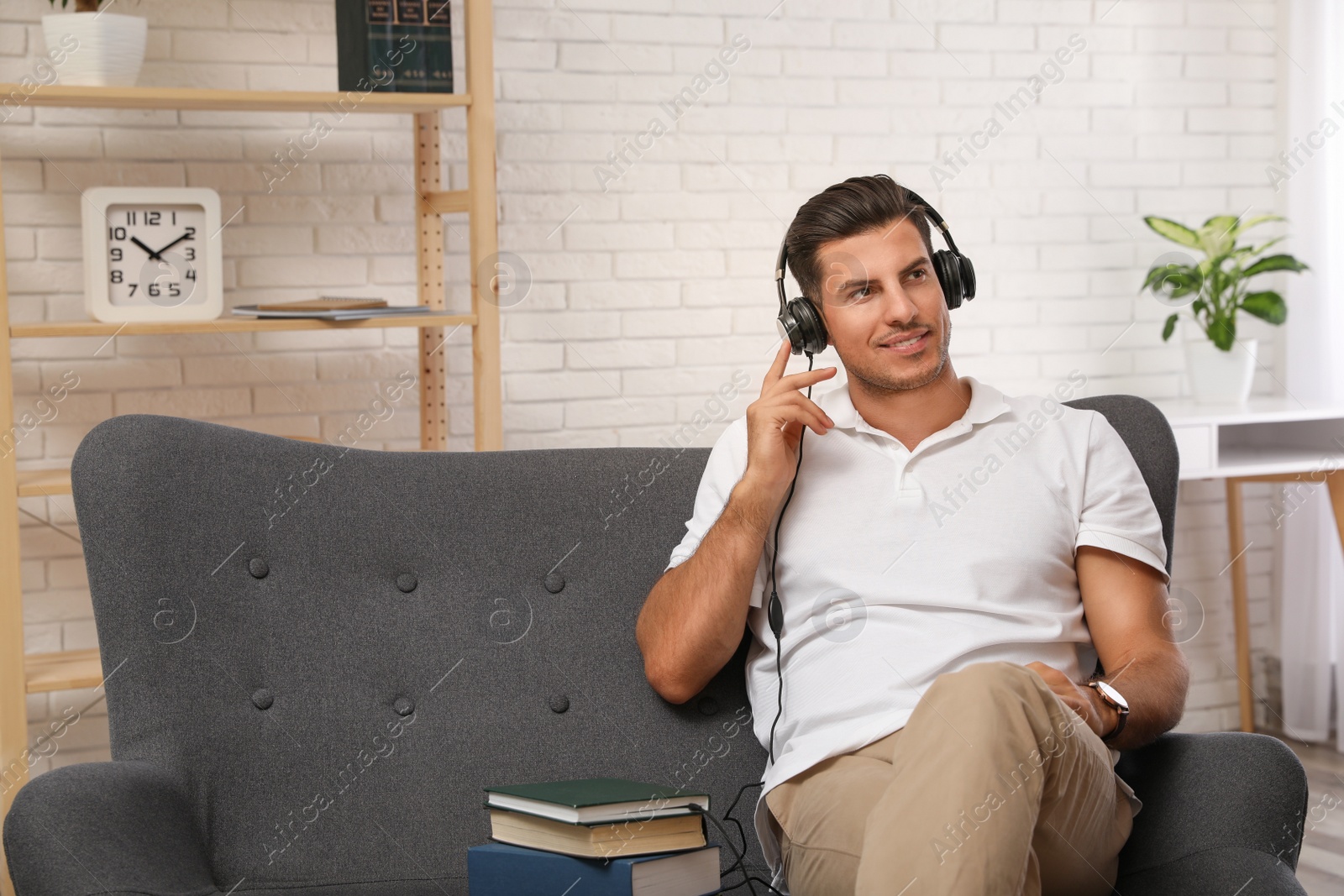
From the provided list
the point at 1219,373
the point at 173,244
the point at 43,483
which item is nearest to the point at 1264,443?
the point at 1219,373

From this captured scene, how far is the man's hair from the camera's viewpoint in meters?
1.86

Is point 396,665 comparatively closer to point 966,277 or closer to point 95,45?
point 966,277

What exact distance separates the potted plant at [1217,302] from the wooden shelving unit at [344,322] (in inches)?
72.0

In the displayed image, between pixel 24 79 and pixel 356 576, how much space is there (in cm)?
150

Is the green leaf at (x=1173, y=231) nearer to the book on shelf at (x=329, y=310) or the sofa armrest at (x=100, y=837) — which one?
the book on shelf at (x=329, y=310)

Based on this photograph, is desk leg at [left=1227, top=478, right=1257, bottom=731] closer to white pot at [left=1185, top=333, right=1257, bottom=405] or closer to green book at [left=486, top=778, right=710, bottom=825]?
white pot at [left=1185, top=333, right=1257, bottom=405]

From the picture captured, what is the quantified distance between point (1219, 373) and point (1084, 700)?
206cm

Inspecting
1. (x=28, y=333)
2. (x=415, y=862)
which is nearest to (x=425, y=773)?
(x=415, y=862)

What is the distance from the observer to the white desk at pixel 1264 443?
3.01 m

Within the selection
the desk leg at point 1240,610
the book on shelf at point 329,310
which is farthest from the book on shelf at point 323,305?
the desk leg at point 1240,610

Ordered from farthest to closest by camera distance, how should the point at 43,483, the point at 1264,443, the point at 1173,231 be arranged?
the point at 1173,231 → the point at 1264,443 → the point at 43,483

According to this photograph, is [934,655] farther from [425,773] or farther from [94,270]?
[94,270]

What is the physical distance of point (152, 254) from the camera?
2.47 metres

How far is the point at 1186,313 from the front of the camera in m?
3.51
